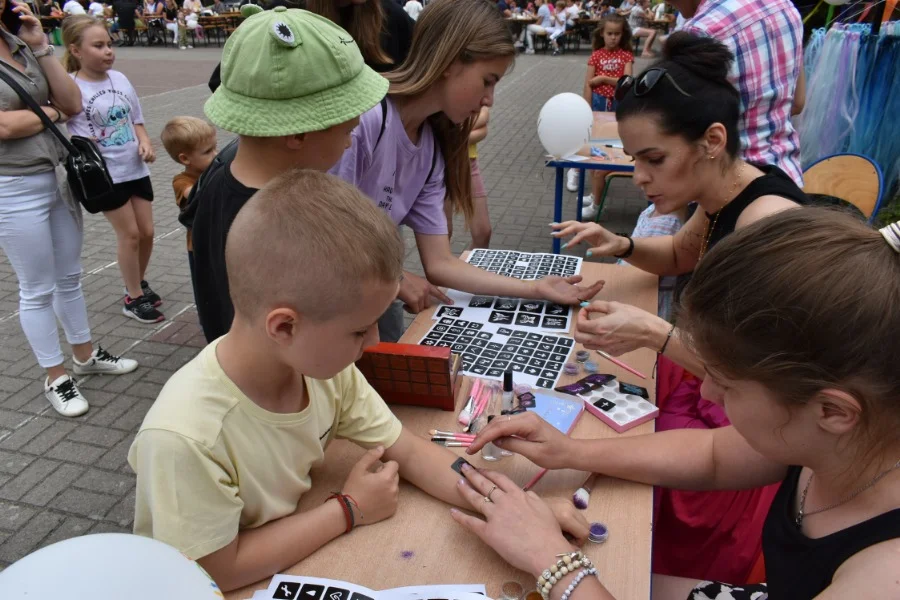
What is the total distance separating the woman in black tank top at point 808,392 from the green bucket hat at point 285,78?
3.27 ft

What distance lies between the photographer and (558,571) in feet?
3.64

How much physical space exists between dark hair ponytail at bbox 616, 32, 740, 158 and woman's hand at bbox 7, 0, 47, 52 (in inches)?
105

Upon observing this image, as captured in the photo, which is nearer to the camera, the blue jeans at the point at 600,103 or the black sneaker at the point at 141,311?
the black sneaker at the point at 141,311

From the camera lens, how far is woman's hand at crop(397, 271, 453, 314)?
6.94 ft

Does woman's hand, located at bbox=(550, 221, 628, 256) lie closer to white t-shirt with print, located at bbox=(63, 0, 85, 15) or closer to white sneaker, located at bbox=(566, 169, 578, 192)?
white sneaker, located at bbox=(566, 169, 578, 192)

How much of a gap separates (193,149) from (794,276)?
3425mm

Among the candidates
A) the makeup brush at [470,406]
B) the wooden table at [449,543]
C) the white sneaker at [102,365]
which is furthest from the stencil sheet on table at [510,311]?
the white sneaker at [102,365]

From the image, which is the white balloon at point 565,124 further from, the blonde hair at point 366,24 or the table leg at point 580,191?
the blonde hair at point 366,24

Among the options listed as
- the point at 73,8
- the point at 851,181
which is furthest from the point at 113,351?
the point at 73,8

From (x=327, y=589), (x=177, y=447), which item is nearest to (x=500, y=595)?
(x=327, y=589)

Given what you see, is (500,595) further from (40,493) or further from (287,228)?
(40,493)

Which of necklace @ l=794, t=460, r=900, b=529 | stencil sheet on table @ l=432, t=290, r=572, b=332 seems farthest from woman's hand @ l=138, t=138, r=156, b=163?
necklace @ l=794, t=460, r=900, b=529

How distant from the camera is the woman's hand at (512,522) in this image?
1.15 m

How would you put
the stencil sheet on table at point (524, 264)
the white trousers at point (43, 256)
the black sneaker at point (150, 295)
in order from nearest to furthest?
the stencil sheet on table at point (524, 264) → the white trousers at point (43, 256) → the black sneaker at point (150, 295)
